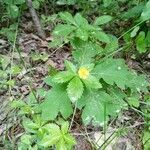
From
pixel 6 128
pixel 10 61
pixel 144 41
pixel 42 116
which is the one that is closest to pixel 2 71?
pixel 10 61

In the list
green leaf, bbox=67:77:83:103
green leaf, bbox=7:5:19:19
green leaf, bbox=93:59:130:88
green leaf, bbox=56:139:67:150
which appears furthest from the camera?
green leaf, bbox=7:5:19:19

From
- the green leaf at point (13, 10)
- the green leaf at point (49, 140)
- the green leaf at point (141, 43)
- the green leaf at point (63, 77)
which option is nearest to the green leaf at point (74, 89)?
the green leaf at point (63, 77)

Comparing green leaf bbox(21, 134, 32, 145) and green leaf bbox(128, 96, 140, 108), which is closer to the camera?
green leaf bbox(21, 134, 32, 145)

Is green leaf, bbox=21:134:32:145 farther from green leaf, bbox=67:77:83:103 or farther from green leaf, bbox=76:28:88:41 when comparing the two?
green leaf, bbox=76:28:88:41

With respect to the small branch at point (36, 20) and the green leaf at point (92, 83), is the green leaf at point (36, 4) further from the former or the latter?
the green leaf at point (92, 83)

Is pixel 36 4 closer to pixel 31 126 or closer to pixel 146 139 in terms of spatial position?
pixel 31 126

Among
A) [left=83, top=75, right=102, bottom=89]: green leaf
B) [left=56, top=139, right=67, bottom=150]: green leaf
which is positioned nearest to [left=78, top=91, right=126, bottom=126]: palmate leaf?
[left=83, top=75, right=102, bottom=89]: green leaf
